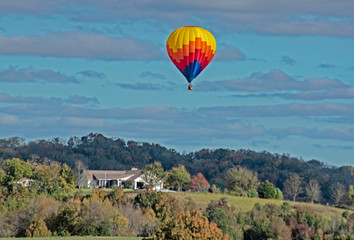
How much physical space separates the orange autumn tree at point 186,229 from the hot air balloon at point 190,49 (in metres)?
14.3

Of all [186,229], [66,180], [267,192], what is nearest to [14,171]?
[66,180]

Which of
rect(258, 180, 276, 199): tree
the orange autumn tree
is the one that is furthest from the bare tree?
the orange autumn tree

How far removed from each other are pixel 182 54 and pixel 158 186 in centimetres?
6838

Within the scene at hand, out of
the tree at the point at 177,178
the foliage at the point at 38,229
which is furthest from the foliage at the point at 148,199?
the tree at the point at 177,178

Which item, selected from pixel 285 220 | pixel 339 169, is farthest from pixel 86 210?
pixel 339 169

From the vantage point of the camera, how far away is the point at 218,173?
7062 inches

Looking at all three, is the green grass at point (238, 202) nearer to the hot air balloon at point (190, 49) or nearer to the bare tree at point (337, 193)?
the bare tree at point (337, 193)

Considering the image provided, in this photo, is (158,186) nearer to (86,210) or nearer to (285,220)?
(285,220)

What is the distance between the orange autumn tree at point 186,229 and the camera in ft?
124

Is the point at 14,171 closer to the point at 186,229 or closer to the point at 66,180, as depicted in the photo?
the point at 66,180

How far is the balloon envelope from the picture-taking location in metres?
50.3

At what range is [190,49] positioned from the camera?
5038 centimetres

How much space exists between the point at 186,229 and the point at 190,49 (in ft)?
54.5

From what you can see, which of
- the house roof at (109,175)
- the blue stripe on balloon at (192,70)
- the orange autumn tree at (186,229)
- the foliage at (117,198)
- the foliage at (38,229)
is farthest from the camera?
the house roof at (109,175)
